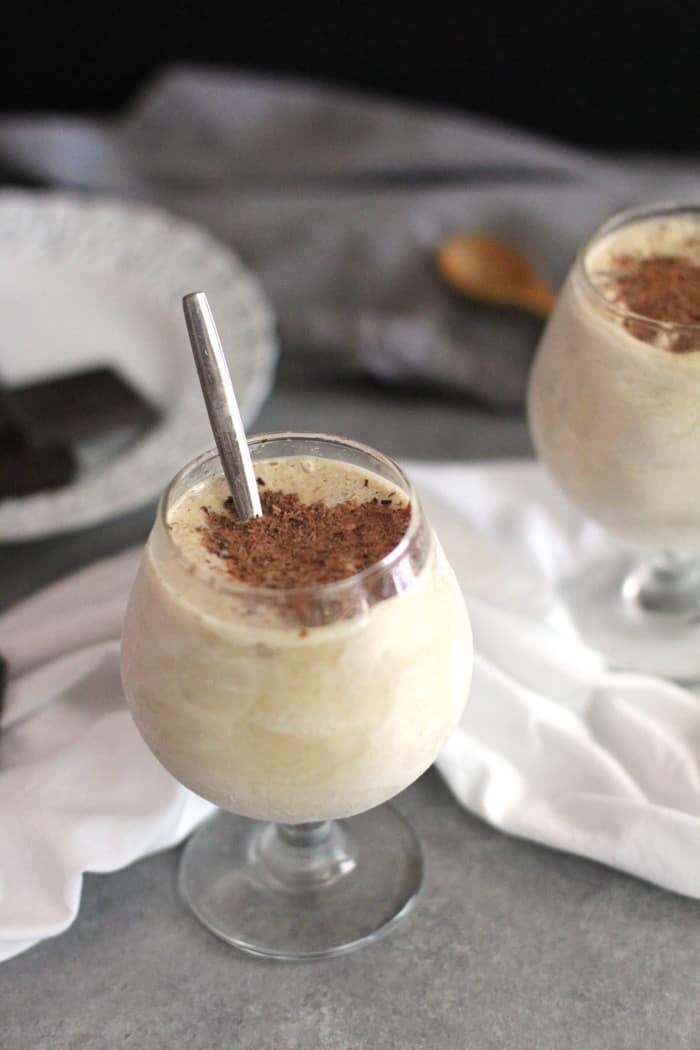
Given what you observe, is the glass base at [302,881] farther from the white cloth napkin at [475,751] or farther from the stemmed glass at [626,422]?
the stemmed glass at [626,422]

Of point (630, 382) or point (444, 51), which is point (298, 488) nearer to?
point (630, 382)

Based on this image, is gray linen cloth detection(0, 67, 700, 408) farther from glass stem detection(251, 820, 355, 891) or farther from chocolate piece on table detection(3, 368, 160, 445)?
glass stem detection(251, 820, 355, 891)

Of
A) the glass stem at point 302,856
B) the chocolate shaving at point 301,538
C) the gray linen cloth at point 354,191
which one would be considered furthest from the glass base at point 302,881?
the gray linen cloth at point 354,191

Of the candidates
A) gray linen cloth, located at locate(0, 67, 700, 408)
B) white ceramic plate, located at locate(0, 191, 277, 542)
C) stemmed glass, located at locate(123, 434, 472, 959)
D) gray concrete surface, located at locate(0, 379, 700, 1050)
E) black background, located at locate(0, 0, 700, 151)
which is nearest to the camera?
stemmed glass, located at locate(123, 434, 472, 959)

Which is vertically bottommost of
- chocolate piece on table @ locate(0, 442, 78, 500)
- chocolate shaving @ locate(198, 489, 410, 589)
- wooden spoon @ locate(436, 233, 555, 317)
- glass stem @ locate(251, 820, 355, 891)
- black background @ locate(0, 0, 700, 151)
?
glass stem @ locate(251, 820, 355, 891)

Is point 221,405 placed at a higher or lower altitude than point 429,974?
higher

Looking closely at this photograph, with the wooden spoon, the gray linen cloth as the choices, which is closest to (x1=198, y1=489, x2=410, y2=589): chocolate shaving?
the gray linen cloth

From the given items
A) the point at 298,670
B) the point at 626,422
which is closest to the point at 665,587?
the point at 626,422
